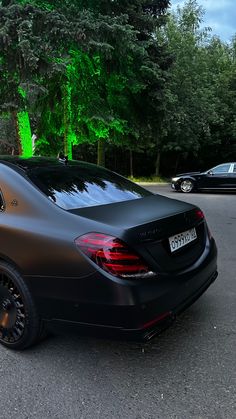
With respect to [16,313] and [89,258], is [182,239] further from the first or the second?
[16,313]

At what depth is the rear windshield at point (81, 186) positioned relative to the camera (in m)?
3.37

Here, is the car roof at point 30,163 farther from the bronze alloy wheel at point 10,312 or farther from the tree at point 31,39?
the tree at point 31,39

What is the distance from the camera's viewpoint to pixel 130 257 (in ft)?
9.27

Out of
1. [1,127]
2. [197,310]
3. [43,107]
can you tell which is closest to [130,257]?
[197,310]

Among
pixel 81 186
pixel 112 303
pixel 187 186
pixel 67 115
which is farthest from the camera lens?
Result: pixel 187 186

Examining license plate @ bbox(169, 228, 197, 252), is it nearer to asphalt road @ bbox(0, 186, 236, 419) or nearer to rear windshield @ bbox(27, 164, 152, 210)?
rear windshield @ bbox(27, 164, 152, 210)

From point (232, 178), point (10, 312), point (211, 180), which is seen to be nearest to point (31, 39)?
point (10, 312)

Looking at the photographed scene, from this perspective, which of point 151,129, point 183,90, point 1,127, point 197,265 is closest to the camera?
point 197,265

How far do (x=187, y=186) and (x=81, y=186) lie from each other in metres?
15.1

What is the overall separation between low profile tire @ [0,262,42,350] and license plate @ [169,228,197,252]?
1154 mm

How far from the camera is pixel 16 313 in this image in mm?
3312

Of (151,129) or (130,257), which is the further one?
(151,129)

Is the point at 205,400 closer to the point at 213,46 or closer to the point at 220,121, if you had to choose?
the point at 220,121

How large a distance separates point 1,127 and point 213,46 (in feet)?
64.2
